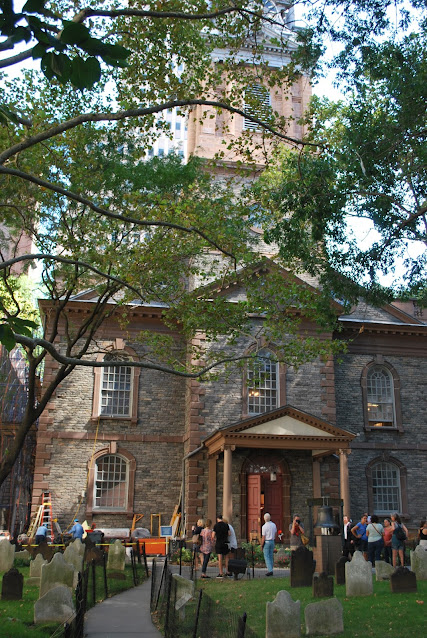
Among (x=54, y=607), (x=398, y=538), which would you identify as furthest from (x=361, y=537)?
(x=54, y=607)

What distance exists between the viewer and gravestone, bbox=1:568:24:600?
11.8 metres

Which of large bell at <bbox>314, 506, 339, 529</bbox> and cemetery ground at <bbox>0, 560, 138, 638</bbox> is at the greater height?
large bell at <bbox>314, 506, 339, 529</bbox>

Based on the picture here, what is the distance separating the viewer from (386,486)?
89.0 ft

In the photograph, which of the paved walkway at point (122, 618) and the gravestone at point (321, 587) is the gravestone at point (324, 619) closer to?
the paved walkway at point (122, 618)

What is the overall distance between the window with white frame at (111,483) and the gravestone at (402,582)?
47.3 feet

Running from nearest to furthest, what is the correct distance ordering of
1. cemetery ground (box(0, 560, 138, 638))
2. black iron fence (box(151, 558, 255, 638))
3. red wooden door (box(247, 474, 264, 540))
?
1. black iron fence (box(151, 558, 255, 638))
2. cemetery ground (box(0, 560, 138, 638))
3. red wooden door (box(247, 474, 264, 540))

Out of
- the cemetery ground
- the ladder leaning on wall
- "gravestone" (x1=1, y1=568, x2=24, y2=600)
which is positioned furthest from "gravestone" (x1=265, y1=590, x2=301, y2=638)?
the ladder leaning on wall

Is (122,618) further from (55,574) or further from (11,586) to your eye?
(11,586)

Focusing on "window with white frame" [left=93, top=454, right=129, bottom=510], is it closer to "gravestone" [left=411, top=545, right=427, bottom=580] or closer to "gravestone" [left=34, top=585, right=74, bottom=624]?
"gravestone" [left=411, top=545, right=427, bottom=580]

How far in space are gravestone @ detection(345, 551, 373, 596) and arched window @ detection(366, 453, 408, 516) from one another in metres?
14.9

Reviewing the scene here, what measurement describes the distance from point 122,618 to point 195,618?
3.33m

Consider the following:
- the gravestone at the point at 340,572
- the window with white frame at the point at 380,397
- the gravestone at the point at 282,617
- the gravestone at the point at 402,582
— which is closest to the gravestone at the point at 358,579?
the gravestone at the point at 402,582

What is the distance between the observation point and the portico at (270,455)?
22.4 m

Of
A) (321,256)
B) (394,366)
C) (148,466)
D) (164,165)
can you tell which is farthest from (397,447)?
(164,165)
